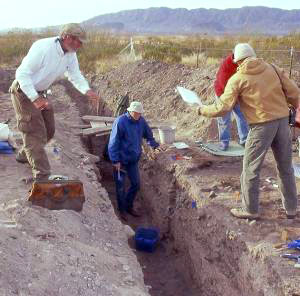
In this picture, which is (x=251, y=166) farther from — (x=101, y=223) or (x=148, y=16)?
(x=148, y=16)

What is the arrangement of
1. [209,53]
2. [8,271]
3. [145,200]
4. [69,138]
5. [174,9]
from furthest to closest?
[174,9], [209,53], [69,138], [145,200], [8,271]

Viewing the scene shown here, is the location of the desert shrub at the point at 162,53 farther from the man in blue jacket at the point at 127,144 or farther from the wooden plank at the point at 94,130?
the man in blue jacket at the point at 127,144

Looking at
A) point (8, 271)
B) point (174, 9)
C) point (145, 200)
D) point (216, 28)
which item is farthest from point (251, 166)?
point (174, 9)

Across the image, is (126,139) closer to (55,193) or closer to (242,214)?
(55,193)

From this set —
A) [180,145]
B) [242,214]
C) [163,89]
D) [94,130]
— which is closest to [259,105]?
[242,214]

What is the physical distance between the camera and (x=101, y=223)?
6594mm

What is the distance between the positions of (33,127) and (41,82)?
0.59m

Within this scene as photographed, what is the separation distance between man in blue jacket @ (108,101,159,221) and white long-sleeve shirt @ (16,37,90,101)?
2120mm

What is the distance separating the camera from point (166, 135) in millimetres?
10219

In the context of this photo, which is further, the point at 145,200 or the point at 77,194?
the point at 145,200

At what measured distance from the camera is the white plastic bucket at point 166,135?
33.3 ft

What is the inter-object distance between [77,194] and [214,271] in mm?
1892

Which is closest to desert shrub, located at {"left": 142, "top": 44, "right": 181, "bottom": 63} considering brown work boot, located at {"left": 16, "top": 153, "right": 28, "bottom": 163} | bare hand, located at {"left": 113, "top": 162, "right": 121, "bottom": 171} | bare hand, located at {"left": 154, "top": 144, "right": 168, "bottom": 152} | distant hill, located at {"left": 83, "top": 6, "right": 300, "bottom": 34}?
bare hand, located at {"left": 154, "top": 144, "right": 168, "bottom": 152}

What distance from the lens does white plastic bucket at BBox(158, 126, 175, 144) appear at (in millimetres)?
10164
